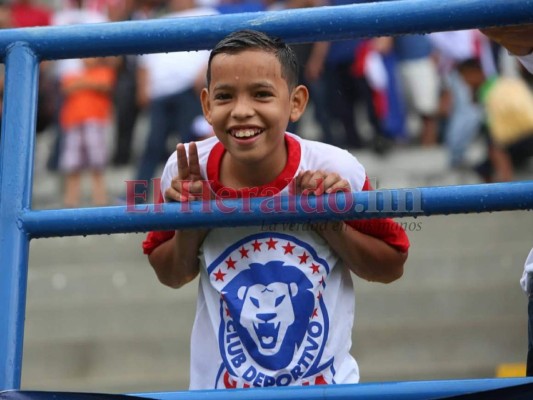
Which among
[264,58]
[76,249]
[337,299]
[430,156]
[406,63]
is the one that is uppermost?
[406,63]

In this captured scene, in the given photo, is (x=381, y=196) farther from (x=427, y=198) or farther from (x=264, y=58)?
(x=264, y=58)

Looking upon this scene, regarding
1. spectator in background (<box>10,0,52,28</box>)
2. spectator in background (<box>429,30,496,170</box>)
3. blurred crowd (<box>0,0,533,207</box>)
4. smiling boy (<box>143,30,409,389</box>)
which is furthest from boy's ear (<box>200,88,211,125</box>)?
spectator in background (<box>10,0,52,28</box>)

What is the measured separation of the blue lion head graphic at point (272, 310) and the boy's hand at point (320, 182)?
11.2 inches

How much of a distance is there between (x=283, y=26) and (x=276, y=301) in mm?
561

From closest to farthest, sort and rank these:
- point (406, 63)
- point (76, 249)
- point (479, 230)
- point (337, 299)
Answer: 1. point (337, 299)
2. point (479, 230)
3. point (76, 249)
4. point (406, 63)

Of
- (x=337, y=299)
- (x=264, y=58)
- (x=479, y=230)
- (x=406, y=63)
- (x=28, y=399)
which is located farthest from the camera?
(x=406, y=63)

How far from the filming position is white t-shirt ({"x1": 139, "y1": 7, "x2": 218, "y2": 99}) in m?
7.48

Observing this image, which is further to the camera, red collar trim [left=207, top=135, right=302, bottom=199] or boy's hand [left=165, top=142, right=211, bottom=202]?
red collar trim [left=207, top=135, right=302, bottom=199]

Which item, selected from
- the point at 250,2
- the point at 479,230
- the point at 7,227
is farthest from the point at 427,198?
the point at 250,2

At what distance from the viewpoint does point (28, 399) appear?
1.87m

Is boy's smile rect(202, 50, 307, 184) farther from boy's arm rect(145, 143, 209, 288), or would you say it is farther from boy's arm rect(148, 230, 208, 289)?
boy's arm rect(148, 230, 208, 289)

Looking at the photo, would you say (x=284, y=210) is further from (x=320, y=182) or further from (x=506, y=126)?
(x=506, y=126)

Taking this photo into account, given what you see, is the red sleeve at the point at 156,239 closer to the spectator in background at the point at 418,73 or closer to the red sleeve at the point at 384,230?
the red sleeve at the point at 384,230

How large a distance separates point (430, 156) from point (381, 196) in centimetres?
625
